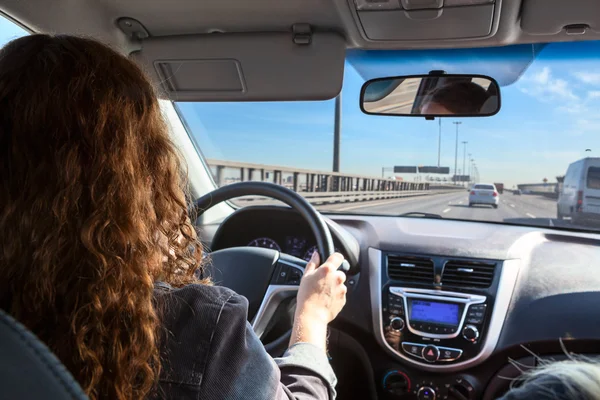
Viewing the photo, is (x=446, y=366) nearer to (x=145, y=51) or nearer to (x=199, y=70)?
(x=199, y=70)

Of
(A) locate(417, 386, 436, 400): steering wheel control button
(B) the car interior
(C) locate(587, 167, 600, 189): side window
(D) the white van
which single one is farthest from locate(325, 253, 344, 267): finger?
(C) locate(587, 167, 600, 189): side window

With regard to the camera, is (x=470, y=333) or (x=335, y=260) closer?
(x=335, y=260)

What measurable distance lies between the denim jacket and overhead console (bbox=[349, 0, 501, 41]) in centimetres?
201

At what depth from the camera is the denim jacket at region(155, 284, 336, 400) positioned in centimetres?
123

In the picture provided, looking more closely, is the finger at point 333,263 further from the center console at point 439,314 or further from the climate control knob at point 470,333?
the climate control knob at point 470,333

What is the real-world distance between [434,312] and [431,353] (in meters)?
0.25

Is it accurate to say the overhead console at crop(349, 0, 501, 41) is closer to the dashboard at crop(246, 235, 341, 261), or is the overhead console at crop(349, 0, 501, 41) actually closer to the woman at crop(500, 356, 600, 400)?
the dashboard at crop(246, 235, 341, 261)

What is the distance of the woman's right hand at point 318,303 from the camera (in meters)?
1.86

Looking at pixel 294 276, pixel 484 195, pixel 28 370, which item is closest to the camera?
pixel 28 370

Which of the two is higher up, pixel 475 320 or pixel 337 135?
pixel 337 135

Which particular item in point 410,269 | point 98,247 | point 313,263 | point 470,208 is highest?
point 98,247

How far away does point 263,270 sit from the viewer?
9.77ft

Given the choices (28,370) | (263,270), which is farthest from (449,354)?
(28,370)

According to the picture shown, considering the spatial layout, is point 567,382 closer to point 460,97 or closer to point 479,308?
point 479,308
